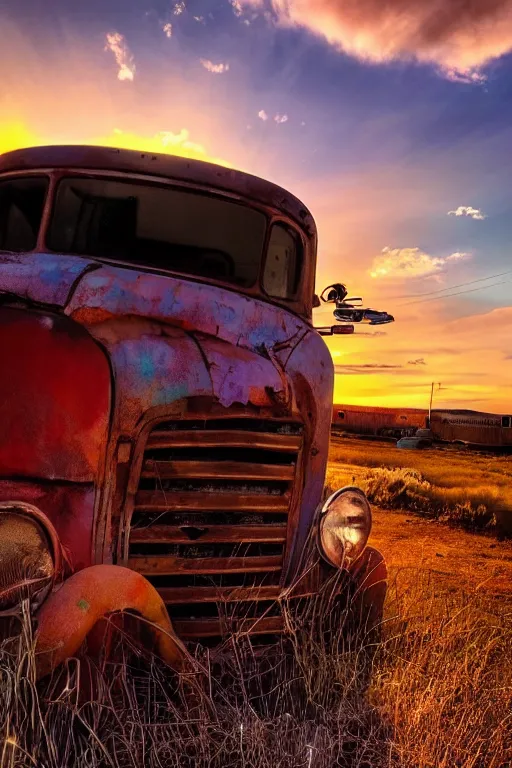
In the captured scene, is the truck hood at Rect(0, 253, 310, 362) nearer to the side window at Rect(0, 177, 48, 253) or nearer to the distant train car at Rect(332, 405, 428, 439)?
the side window at Rect(0, 177, 48, 253)

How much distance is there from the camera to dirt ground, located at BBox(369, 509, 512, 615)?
21.3ft

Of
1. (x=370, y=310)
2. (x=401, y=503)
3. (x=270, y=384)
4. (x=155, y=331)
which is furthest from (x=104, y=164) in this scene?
(x=401, y=503)

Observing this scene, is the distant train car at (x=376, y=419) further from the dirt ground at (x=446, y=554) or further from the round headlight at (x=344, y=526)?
the round headlight at (x=344, y=526)

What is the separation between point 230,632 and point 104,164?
2498mm

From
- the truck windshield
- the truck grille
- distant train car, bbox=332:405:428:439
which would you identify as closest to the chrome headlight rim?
the truck grille

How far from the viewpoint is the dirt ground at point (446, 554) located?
6496 mm

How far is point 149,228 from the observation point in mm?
3500

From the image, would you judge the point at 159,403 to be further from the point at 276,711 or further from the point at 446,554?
the point at 446,554

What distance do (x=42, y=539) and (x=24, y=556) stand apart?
0.24ft

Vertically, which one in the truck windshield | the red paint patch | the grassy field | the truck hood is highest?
the truck windshield

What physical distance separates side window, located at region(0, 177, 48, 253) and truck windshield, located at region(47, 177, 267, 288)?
130mm

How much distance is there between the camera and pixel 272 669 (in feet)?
9.07

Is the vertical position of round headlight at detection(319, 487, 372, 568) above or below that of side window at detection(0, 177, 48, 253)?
below

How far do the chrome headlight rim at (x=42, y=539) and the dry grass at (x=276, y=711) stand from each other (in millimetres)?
152
